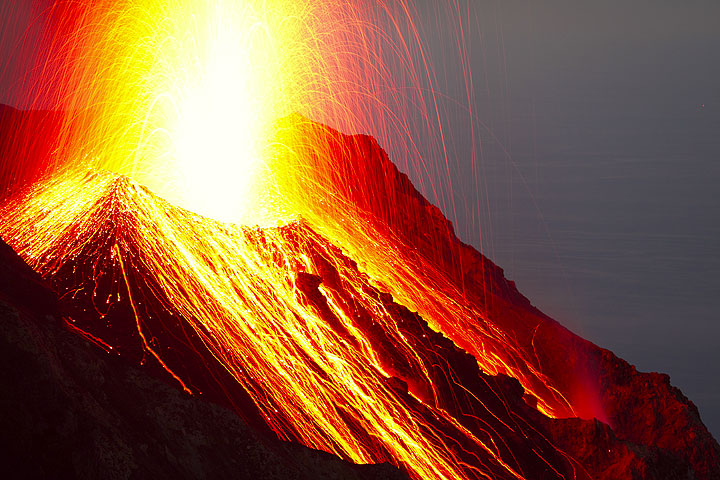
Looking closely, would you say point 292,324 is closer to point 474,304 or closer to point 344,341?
point 344,341

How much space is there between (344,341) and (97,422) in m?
5.55

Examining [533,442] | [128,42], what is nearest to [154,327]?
[533,442]

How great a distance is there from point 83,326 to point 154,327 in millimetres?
884

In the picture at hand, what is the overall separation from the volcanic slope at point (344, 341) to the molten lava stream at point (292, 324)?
3cm

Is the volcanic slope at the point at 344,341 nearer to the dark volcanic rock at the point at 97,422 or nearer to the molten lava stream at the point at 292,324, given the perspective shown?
the molten lava stream at the point at 292,324

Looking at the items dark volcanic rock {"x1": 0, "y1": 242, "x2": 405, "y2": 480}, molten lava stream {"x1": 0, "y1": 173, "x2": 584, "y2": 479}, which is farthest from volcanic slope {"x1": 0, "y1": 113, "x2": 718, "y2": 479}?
dark volcanic rock {"x1": 0, "y1": 242, "x2": 405, "y2": 480}

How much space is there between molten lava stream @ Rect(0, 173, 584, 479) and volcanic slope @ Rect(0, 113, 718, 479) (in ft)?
0.09

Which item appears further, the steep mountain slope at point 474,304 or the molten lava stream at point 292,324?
the steep mountain slope at point 474,304

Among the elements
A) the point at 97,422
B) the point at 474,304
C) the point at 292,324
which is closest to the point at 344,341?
the point at 292,324

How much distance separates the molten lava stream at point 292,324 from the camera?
11.1m

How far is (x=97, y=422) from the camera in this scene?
26.2 feet

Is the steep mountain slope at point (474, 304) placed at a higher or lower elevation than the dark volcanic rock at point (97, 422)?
higher

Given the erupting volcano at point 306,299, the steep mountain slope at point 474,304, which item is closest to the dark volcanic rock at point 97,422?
the erupting volcano at point 306,299

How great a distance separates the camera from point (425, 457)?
11516mm
